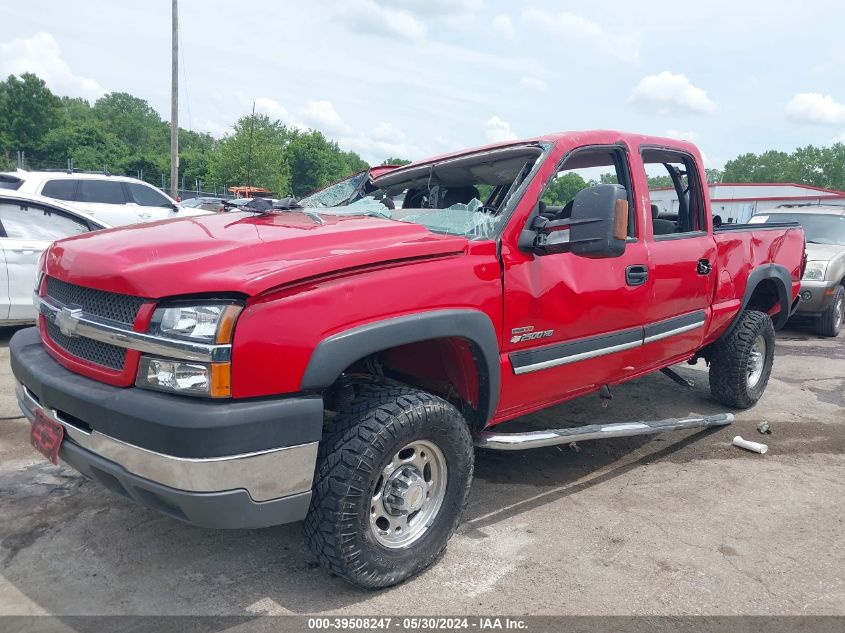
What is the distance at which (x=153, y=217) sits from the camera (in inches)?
468

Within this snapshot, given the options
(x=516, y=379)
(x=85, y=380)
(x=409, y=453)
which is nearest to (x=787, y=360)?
(x=516, y=379)

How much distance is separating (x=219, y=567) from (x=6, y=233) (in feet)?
16.3

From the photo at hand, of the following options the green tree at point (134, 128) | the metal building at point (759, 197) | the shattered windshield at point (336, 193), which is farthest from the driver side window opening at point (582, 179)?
the green tree at point (134, 128)

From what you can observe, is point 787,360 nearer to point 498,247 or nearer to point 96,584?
point 498,247

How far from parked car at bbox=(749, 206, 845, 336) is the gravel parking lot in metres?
4.88

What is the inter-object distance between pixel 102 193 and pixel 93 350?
10.1 metres

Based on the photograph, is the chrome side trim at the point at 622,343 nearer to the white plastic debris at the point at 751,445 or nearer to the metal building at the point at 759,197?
the white plastic debris at the point at 751,445

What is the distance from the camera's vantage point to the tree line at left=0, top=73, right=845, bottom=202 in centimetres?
4903

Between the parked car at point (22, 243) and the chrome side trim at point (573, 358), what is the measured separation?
4636mm

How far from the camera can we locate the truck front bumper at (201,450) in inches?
86.0

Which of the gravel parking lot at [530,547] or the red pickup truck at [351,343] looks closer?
the red pickup truck at [351,343]

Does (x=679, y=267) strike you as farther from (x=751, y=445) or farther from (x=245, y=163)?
(x=245, y=163)

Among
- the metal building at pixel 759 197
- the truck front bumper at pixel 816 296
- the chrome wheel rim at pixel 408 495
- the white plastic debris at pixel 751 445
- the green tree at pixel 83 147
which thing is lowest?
the white plastic debris at pixel 751 445

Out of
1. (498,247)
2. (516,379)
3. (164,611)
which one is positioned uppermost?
(498,247)
